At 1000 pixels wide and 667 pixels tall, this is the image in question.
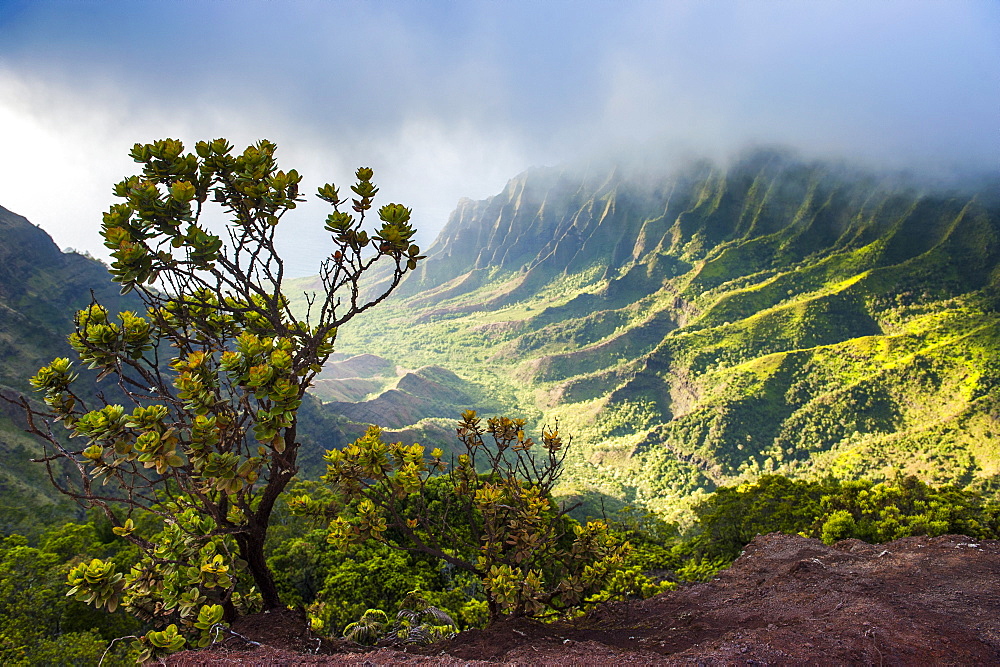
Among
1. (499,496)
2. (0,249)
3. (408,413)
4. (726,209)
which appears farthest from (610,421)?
(726,209)

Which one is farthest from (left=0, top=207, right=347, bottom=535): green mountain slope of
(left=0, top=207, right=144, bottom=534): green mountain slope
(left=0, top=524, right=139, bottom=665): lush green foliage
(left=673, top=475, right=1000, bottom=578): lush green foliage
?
(left=673, top=475, right=1000, bottom=578): lush green foliage

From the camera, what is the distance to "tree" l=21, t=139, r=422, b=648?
10.2 ft

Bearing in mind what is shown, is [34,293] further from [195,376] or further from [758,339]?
[758,339]

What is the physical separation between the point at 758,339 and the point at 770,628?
80.8 meters

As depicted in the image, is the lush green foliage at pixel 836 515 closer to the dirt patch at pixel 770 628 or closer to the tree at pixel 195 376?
the dirt patch at pixel 770 628

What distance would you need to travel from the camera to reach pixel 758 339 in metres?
74.6

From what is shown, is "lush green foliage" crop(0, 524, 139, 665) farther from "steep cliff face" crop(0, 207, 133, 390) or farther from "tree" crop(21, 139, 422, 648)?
"steep cliff face" crop(0, 207, 133, 390)

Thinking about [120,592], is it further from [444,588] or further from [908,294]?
[908,294]

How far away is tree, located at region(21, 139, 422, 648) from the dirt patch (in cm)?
78

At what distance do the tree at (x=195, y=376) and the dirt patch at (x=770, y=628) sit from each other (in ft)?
2.55

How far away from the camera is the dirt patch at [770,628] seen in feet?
13.5

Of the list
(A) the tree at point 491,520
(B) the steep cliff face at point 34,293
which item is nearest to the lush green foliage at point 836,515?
(A) the tree at point 491,520

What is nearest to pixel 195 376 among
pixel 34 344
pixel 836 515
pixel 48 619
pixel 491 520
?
pixel 491 520

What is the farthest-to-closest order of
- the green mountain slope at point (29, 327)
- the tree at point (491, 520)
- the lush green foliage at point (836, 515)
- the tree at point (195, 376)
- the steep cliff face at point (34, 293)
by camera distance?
the steep cliff face at point (34, 293) < the green mountain slope at point (29, 327) < the lush green foliage at point (836, 515) < the tree at point (491, 520) < the tree at point (195, 376)
